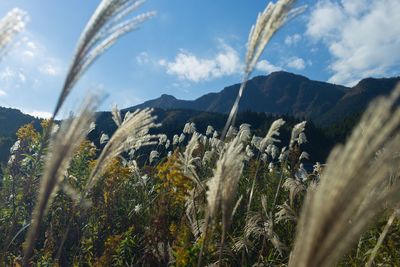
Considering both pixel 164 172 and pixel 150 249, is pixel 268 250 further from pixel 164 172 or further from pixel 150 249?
pixel 164 172

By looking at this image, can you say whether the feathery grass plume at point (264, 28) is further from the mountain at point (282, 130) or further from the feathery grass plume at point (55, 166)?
the mountain at point (282, 130)

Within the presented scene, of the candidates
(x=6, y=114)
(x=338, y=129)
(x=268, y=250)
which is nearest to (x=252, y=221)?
(x=268, y=250)

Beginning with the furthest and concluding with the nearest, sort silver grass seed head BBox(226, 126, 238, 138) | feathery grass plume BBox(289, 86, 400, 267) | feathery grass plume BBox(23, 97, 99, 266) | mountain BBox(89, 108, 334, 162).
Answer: mountain BBox(89, 108, 334, 162) → silver grass seed head BBox(226, 126, 238, 138) → feathery grass plume BBox(23, 97, 99, 266) → feathery grass plume BBox(289, 86, 400, 267)

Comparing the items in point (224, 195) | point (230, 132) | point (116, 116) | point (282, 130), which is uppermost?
point (282, 130)

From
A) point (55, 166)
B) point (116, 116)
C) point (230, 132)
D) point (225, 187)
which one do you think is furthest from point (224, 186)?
point (230, 132)

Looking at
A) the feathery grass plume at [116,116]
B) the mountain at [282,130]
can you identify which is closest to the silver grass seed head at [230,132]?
the feathery grass plume at [116,116]

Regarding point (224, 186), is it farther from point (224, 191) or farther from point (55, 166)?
point (55, 166)

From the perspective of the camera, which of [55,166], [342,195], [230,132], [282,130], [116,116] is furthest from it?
[282,130]

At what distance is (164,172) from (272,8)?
380 centimetres

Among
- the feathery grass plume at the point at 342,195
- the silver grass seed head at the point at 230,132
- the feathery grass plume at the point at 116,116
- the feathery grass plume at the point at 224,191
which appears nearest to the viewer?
the feathery grass plume at the point at 342,195

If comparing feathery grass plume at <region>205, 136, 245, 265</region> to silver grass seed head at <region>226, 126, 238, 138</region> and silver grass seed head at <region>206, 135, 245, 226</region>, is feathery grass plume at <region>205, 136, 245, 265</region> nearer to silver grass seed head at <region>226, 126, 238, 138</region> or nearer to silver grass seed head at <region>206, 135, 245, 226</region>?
silver grass seed head at <region>206, 135, 245, 226</region>

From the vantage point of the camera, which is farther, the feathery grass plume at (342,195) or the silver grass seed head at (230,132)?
the silver grass seed head at (230,132)

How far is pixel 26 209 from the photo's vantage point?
5852 millimetres

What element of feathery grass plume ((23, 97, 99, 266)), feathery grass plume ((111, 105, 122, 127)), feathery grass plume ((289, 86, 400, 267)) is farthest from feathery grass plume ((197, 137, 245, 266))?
feathery grass plume ((111, 105, 122, 127))
